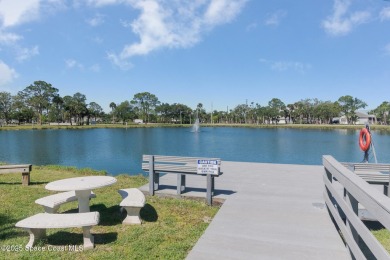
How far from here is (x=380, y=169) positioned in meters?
6.26

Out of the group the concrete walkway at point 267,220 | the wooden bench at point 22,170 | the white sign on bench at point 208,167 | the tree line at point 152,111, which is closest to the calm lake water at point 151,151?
the wooden bench at point 22,170

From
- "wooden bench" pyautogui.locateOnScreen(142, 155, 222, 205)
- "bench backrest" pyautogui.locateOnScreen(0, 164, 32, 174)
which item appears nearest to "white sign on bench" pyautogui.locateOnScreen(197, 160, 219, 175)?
"wooden bench" pyautogui.locateOnScreen(142, 155, 222, 205)

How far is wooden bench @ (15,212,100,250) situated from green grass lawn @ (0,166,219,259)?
5.2 inches

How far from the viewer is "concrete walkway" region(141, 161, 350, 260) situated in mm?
3771

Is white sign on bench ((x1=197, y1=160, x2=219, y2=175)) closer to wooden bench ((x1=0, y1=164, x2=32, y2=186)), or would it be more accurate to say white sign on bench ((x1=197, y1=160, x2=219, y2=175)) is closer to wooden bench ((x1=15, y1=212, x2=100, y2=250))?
A: wooden bench ((x1=15, y1=212, x2=100, y2=250))

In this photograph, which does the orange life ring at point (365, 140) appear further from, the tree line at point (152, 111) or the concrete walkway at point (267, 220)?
the tree line at point (152, 111)

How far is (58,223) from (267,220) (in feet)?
11.0

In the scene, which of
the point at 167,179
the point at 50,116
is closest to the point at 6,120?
the point at 50,116

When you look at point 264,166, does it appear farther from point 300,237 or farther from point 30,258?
point 30,258

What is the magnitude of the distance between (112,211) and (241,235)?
2974 mm

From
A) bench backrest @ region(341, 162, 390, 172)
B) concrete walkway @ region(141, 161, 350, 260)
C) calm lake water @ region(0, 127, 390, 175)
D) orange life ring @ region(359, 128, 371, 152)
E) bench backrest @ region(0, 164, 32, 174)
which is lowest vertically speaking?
calm lake water @ region(0, 127, 390, 175)

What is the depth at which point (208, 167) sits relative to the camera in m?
6.08

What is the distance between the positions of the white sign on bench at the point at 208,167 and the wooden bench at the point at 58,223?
2.59m

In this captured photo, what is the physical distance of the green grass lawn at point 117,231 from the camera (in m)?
3.96
